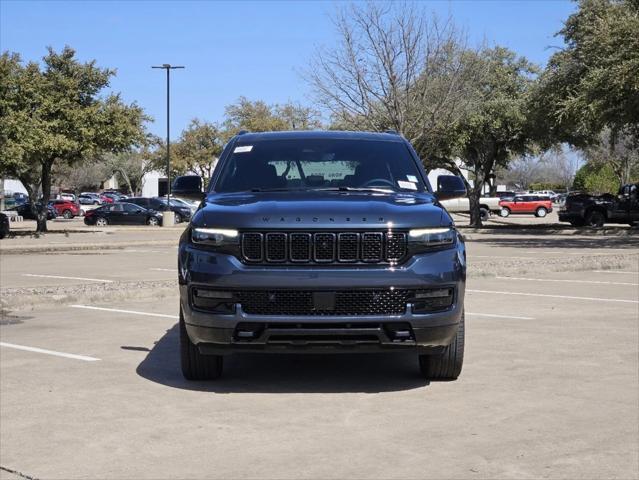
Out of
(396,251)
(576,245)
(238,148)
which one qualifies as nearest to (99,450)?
(396,251)

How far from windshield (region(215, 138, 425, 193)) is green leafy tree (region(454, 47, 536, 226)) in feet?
117

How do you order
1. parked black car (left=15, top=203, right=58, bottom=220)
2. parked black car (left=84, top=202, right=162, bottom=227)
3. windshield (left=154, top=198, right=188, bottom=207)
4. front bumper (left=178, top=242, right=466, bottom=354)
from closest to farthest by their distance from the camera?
Result: front bumper (left=178, top=242, right=466, bottom=354) < parked black car (left=84, top=202, right=162, bottom=227) < windshield (left=154, top=198, right=188, bottom=207) < parked black car (left=15, top=203, right=58, bottom=220)

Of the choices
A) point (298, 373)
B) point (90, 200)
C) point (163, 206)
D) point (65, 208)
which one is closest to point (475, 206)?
point (163, 206)

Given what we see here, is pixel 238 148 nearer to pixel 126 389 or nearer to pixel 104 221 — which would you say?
pixel 126 389

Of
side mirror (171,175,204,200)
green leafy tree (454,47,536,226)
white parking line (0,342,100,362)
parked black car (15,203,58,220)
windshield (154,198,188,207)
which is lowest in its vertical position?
parked black car (15,203,58,220)

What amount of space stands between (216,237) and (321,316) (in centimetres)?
89

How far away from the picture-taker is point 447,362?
700 cm

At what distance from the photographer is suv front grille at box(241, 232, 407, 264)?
6.29m

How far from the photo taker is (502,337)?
952cm

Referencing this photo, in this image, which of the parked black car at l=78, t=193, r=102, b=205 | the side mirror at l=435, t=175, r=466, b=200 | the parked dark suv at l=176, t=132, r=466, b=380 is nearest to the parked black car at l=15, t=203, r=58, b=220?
the parked black car at l=78, t=193, r=102, b=205

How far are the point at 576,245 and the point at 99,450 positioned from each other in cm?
2531

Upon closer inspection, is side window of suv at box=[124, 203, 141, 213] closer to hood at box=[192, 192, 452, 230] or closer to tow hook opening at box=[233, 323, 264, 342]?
hood at box=[192, 192, 452, 230]

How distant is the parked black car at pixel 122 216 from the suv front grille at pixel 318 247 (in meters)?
44.0

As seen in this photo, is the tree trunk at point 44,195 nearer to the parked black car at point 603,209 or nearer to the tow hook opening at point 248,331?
the parked black car at point 603,209
